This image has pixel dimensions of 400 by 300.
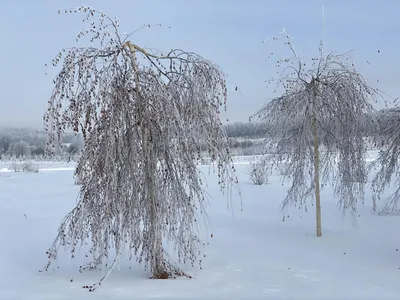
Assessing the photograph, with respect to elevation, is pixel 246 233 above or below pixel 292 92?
below

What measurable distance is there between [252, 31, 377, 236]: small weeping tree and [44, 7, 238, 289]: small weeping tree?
390cm

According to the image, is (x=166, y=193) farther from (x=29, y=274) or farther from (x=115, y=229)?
(x=29, y=274)

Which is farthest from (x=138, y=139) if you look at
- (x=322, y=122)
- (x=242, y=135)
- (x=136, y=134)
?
(x=322, y=122)

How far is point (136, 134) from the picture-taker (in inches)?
223

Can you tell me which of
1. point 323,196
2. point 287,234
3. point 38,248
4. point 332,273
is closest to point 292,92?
point 287,234

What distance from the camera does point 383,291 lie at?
5699 millimetres

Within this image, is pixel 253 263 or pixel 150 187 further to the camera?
pixel 253 263

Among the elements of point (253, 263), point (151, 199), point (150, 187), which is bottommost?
point (253, 263)

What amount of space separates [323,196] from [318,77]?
747 centimetres

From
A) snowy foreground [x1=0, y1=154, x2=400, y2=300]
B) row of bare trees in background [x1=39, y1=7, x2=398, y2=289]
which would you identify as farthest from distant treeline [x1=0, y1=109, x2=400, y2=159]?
snowy foreground [x1=0, y1=154, x2=400, y2=300]

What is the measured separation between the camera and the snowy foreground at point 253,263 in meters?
5.60

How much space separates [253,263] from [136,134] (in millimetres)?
3222

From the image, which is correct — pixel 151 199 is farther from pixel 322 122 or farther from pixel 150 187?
pixel 322 122

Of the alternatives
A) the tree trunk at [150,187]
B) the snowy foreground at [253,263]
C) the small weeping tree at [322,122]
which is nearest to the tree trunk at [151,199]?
the tree trunk at [150,187]
